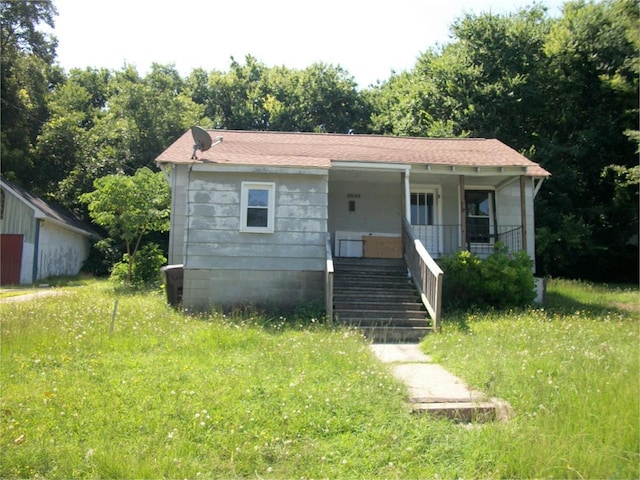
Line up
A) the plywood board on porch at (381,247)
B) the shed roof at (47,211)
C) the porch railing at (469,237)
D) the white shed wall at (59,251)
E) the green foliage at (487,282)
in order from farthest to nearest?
1. the white shed wall at (59,251)
2. the shed roof at (47,211)
3. the plywood board on porch at (381,247)
4. the porch railing at (469,237)
5. the green foliage at (487,282)

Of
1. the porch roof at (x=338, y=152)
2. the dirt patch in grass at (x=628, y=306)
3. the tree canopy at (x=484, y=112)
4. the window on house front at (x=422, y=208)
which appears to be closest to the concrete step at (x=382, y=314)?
the porch roof at (x=338, y=152)

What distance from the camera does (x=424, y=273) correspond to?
1018cm

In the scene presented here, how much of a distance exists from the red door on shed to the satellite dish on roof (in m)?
13.2

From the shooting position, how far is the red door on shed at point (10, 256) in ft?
64.9

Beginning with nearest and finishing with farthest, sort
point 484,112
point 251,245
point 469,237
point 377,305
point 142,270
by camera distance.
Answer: point 377,305, point 251,245, point 469,237, point 142,270, point 484,112

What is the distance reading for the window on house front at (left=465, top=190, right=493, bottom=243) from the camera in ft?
46.5

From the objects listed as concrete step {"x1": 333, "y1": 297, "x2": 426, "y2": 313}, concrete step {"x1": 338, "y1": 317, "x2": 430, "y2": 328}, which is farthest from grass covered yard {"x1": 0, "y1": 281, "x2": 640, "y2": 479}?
concrete step {"x1": 333, "y1": 297, "x2": 426, "y2": 313}

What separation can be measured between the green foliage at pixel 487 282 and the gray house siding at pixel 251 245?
2.89 meters

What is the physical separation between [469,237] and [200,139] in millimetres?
7970

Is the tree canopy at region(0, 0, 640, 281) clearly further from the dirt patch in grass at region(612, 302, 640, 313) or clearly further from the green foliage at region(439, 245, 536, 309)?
the green foliage at region(439, 245, 536, 309)

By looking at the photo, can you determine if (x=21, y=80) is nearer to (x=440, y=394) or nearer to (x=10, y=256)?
(x=10, y=256)

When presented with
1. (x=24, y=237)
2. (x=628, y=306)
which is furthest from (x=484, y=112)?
(x=24, y=237)

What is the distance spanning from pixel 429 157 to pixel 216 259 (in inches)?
240

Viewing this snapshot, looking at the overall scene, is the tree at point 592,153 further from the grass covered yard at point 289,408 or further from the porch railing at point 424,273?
the grass covered yard at point 289,408
